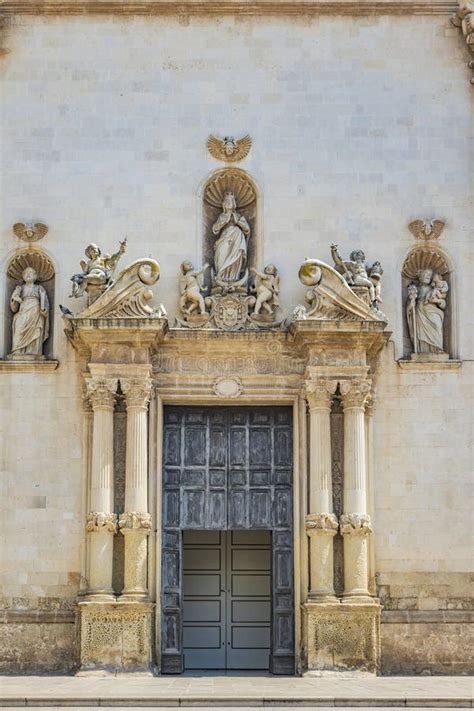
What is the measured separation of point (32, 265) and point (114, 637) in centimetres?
651

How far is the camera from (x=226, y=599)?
24.0 m

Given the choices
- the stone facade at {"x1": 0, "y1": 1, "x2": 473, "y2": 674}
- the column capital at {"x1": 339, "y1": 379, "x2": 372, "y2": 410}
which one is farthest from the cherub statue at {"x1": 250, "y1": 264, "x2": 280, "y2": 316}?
the column capital at {"x1": 339, "y1": 379, "x2": 372, "y2": 410}

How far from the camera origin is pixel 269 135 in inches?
898

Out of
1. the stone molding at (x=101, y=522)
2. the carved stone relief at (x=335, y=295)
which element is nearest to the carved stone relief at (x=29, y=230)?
the carved stone relief at (x=335, y=295)

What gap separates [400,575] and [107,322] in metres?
6.32

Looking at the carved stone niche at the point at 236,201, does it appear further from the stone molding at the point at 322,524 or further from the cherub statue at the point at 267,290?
the stone molding at the point at 322,524

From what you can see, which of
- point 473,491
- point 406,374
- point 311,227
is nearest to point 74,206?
point 311,227

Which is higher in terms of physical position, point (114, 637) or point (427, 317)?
point (427, 317)

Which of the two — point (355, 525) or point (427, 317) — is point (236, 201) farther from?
point (355, 525)

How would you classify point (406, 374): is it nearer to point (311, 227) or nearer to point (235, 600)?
point (311, 227)

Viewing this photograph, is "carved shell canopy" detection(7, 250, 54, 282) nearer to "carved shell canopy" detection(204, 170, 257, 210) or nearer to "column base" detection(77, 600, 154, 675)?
"carved shell canopy" detection(204, 170, 257, 210)

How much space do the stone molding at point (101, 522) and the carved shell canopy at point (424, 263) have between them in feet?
21.4

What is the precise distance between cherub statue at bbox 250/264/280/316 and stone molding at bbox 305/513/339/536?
138 inches

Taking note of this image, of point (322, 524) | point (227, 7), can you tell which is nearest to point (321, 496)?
point (322, 524)
